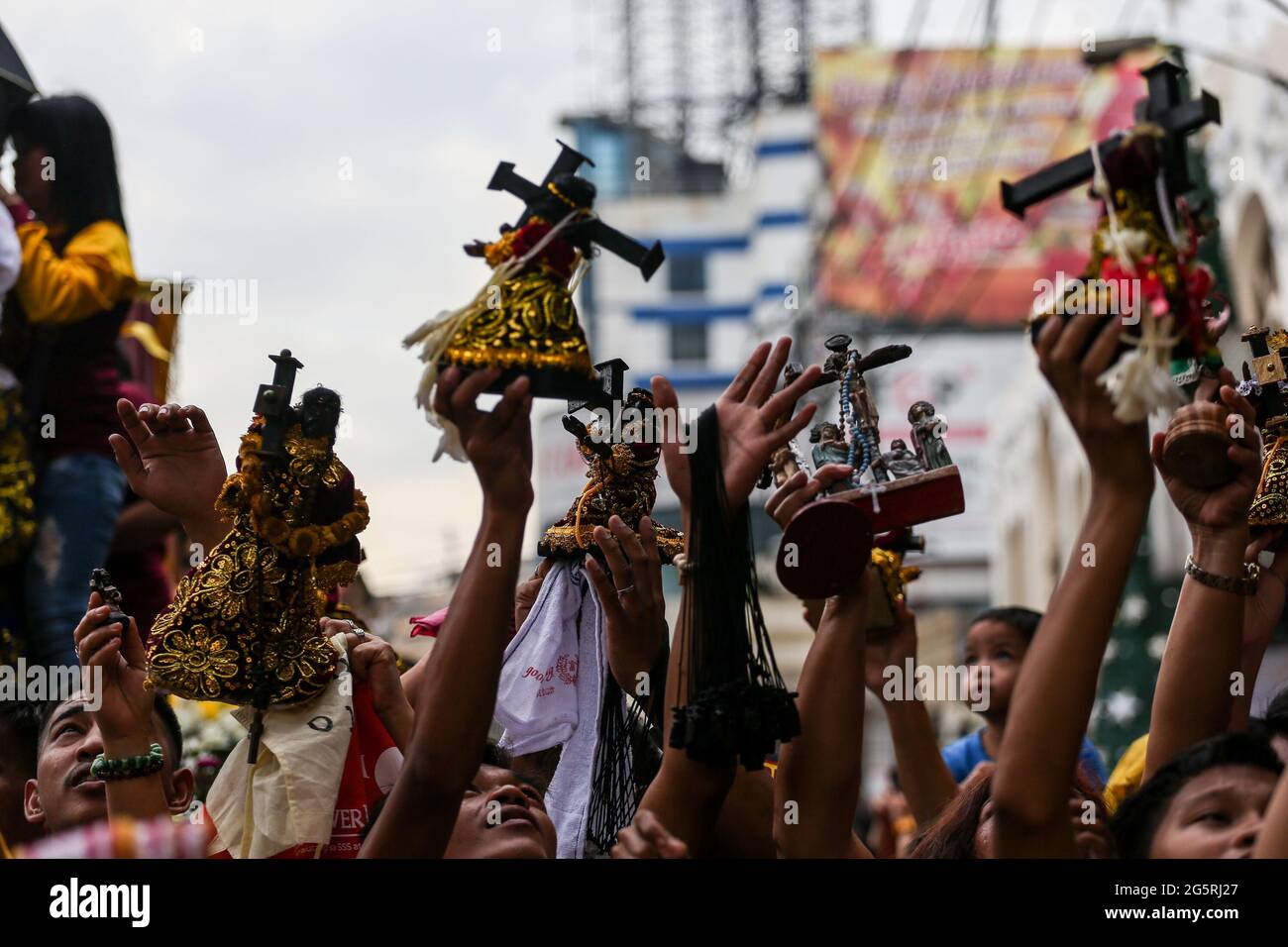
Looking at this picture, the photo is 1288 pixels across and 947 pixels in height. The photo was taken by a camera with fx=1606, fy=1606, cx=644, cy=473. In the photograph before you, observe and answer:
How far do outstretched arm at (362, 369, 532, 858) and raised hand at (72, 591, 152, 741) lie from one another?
2.31ft

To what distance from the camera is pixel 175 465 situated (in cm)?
357

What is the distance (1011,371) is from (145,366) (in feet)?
124

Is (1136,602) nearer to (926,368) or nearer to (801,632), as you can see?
(801,632)

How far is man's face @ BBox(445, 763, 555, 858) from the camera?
9.73 ft

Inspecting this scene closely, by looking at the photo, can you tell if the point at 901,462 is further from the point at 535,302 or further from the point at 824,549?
the point at 535,302

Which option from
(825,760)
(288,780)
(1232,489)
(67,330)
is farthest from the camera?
(67,330)

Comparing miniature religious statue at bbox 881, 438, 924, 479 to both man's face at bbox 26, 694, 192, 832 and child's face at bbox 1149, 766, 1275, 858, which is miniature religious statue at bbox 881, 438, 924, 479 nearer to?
child's face at bbox 1149, 766, 1275, 858

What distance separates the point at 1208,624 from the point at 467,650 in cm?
138

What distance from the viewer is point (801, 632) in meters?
29.3

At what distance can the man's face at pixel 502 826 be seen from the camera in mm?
2965

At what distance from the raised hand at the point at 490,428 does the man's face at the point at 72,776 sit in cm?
118

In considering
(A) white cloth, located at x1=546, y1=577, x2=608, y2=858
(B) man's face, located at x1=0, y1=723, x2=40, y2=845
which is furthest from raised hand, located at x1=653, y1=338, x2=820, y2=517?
(B) man's face, located at x1=0, y1=723, x2=40, y2=845

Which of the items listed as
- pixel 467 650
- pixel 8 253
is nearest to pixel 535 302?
pixel 467 650
